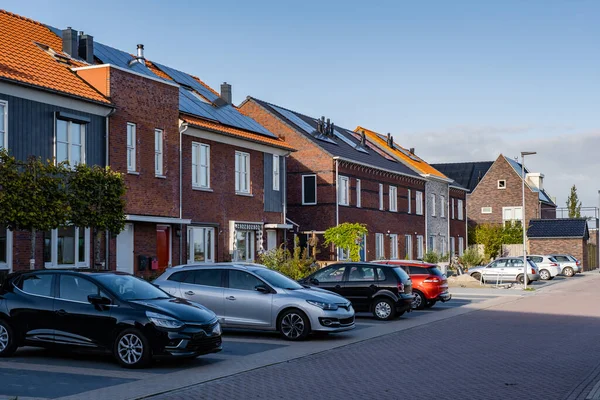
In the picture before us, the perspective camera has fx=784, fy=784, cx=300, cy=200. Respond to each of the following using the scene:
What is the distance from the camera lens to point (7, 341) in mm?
13125

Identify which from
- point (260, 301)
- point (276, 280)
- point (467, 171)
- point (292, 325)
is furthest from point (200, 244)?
point (467, 171)

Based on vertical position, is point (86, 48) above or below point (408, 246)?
above

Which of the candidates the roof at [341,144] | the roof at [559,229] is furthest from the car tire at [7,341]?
the roof at [559,229]

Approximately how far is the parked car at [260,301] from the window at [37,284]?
11.8 feet

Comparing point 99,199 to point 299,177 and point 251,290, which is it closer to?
point 251,290

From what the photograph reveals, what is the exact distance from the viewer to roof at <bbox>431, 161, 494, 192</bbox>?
82.9 metres

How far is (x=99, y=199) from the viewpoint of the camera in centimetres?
1911

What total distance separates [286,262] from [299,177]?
12955mm

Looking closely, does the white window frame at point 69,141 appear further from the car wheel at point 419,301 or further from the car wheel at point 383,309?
the car wheel at point 419,301

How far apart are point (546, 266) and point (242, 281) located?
35527mm

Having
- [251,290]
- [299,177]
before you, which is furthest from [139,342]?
[299,177]

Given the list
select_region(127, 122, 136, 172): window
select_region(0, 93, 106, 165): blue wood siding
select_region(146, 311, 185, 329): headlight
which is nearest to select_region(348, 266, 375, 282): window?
select_region(127, 122, 136, 172): window

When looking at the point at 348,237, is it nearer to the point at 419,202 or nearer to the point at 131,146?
the point at 131,146

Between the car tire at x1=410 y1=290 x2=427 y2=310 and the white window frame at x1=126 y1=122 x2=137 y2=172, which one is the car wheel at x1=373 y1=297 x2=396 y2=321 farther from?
the white window frame at x1=126 y1=122 x2=137 y2=172
